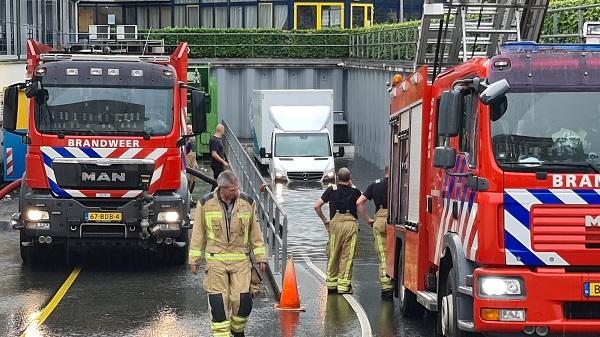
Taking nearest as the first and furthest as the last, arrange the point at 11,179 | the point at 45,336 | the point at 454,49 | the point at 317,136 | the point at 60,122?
the point at 45,336 < the point at 454,49 < the point at 60,122 < the point at 11,179 < the point at 317,136

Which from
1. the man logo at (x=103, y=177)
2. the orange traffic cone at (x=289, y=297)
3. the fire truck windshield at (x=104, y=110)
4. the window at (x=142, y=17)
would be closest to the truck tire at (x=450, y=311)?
the orange traffic cone at (x=289, y=297)

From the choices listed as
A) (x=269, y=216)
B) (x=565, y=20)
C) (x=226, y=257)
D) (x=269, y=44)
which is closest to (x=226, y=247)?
(x=226, y=257)

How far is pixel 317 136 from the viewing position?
34.8 meters

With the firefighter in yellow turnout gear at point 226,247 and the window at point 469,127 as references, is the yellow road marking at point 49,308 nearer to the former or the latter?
the firefighter in yellow turnout gear at point 226,247

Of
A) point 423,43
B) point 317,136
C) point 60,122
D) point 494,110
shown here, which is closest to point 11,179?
point 317,136

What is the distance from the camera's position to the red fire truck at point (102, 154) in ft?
54.3

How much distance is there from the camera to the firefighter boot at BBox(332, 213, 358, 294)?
14984 mm

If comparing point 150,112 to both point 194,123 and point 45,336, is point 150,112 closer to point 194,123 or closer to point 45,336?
point 194,123

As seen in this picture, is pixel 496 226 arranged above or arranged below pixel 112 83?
below

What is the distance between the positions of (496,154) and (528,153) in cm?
26

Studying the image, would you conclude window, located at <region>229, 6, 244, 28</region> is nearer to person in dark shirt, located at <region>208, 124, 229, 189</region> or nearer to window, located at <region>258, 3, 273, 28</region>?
window, located at <region>258, 3, 273, 28</region>

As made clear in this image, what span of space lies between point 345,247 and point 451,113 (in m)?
5.63

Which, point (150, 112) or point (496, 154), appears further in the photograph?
point (150, 112)

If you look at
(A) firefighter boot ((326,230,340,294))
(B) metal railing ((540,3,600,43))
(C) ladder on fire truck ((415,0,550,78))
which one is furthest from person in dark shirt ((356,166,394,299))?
(B) metal railing ((540,3,600,43))
